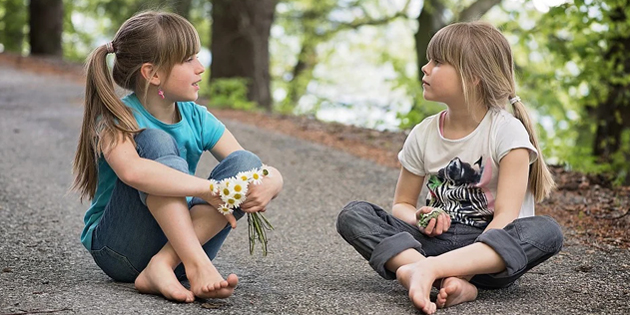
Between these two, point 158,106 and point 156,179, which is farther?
point 158,106

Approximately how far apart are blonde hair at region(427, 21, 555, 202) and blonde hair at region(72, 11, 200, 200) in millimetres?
956

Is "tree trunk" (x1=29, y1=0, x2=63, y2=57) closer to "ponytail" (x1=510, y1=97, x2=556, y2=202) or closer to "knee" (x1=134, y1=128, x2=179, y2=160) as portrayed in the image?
"knee" (x1=134, y1=128, x2=179, y2=160)

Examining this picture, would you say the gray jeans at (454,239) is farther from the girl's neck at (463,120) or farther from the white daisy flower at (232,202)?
the white daisy flower at (232,202)

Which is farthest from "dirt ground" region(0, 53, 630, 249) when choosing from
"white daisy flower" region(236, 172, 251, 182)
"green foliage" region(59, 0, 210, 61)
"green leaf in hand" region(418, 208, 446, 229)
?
"green foliage" region(59, 0, 210, 61)

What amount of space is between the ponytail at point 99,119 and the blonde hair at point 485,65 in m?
1.19

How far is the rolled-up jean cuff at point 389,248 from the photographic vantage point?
2508mm

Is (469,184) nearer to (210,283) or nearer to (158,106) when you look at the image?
(210,283)

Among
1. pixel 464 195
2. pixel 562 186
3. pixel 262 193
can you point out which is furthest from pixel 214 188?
pixel 562 186

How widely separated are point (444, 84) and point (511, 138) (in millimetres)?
322

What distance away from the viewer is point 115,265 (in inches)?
102

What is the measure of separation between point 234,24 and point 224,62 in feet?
1.93

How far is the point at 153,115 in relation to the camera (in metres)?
2.67

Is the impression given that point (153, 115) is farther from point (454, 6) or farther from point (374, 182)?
point (454, 6)

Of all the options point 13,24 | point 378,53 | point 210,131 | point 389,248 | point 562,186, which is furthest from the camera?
point 378,53
